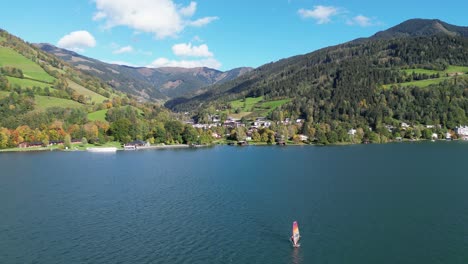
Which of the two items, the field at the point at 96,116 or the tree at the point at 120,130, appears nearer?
the tree at the point at 120,130

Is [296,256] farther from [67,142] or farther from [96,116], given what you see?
[96,116]

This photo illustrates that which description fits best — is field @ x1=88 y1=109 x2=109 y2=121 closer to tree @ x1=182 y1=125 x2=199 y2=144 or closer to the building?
tree @ x1=182 y1=125 x2=199 y2=144

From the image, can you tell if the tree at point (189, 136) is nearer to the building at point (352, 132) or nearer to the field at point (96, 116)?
the field at point (96, 116)

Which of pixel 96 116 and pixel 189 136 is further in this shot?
pixel 96 116

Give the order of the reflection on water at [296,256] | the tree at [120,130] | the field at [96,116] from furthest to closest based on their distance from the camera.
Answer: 1. the field at [96,116]
2. the tree at [120,130]
3. the reflection on water at [296,256]

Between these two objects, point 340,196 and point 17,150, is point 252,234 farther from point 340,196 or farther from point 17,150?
point 17,150

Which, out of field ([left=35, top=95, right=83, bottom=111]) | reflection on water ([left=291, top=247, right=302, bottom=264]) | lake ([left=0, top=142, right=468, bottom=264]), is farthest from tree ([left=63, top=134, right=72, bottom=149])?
reflection on water ([left=291, top=247, right=302, bottom=264])

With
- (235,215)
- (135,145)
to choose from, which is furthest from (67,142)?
(235,215)

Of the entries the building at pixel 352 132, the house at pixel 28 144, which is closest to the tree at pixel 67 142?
the house at pixel 28 144
